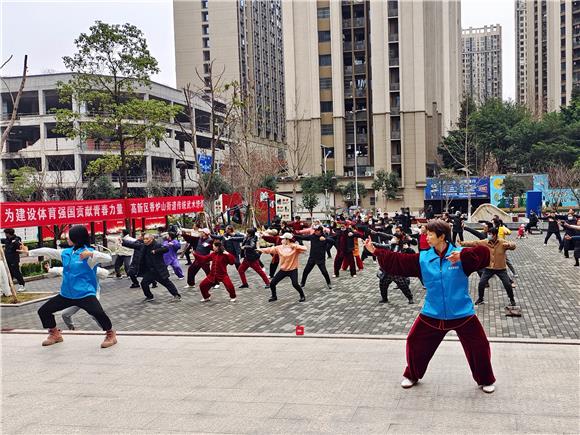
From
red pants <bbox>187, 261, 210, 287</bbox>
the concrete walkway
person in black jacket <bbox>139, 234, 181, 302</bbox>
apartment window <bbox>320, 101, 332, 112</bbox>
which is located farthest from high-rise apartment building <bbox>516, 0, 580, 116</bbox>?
the concrete walkway

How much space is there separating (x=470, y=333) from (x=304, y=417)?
1.71m

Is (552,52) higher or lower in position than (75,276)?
higher

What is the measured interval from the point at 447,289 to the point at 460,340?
515 millimetres

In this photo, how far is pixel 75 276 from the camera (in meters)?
7.44

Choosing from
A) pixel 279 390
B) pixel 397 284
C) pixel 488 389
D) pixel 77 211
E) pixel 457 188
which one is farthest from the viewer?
pixel 457 188

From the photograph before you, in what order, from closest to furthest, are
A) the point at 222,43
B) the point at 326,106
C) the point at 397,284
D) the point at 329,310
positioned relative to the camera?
the point at 329,310
the point at 397,284
the point at 326,106
the point at 222,43

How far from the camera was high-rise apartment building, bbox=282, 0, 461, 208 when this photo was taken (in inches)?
1945

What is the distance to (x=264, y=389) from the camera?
5.70m

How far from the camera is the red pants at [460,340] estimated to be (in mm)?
5281

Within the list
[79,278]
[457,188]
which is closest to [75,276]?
[79,278]

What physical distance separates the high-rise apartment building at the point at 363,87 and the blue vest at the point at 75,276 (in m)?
42.5

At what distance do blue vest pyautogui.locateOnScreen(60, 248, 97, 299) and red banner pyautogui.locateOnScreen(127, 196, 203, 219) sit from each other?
37.9ft

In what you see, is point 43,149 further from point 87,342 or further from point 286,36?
point 87,342

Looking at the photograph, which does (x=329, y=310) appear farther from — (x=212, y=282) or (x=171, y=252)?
(x=171, y=252)
